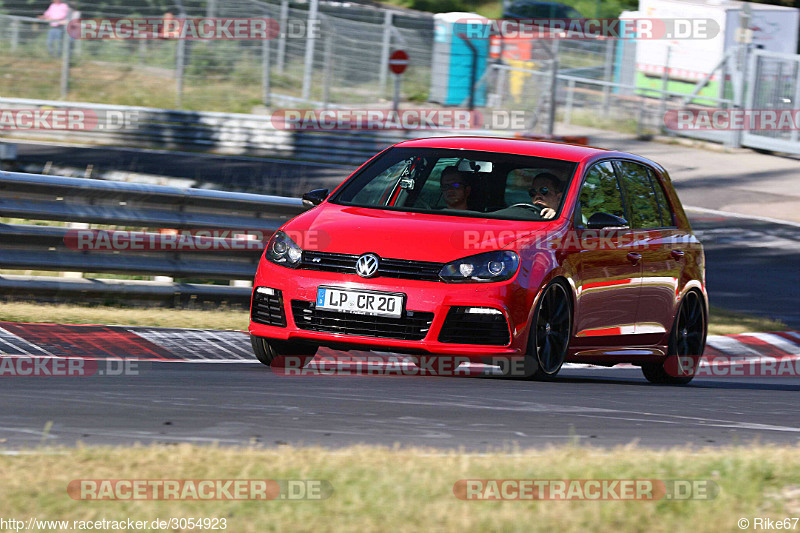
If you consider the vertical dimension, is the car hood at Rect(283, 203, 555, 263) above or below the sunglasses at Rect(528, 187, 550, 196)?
below

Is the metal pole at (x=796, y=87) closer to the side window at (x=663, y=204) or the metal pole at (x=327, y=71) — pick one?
the metal pole at (x=327, y=71)

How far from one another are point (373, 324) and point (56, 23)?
752 inches

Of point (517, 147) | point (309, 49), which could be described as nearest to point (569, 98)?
point (309, 49)

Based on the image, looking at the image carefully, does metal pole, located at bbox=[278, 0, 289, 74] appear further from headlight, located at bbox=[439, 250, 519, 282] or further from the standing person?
headlight, located at bbox=[439, 250, 519, 282]

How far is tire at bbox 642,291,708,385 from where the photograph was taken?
359 inches

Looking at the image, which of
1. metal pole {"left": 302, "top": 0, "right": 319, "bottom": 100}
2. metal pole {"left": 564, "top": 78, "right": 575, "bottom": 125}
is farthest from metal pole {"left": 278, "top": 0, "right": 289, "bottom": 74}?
metal pole {"left": 564, "top": 78, "right": 575, "bottom": 125}

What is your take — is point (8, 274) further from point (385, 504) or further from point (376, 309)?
point (385, 504)

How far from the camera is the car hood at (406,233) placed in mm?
7188

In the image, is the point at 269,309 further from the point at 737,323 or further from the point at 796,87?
the point at 796,87

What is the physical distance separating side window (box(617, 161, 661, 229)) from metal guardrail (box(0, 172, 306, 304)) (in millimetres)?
2962

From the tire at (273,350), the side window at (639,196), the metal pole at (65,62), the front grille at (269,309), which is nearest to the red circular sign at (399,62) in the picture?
the metal pole at (65,62)

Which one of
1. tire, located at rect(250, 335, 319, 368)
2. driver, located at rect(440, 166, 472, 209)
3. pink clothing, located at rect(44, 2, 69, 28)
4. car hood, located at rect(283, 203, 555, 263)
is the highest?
pink clothing, located at rect(44, 2, 69, 28)

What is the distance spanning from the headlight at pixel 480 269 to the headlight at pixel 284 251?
89 centimetres

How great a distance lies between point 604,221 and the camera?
312 inches
